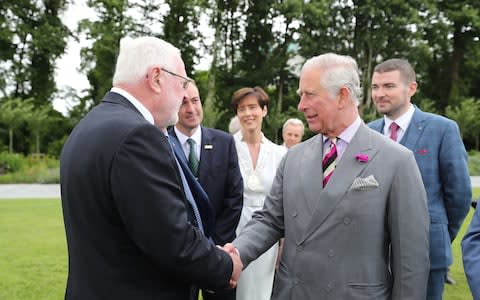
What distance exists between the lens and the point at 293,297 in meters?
2.71

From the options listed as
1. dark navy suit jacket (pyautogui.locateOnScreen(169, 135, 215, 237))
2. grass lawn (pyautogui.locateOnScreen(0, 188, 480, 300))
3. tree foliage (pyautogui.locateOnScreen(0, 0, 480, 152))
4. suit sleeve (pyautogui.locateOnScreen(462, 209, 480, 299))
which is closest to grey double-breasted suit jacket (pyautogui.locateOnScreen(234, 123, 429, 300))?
suit sleeve (pyautogui.locateOnScreen(462, 209, 480, 299))

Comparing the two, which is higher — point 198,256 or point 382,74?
point 382,74

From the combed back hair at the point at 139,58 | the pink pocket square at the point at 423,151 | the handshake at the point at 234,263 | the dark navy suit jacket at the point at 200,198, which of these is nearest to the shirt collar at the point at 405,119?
the pink pocket square at the point at 423,151

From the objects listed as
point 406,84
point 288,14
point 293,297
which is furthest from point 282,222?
point 288,14

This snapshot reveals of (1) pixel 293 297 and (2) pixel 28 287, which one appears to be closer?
(1) pixel 293 297

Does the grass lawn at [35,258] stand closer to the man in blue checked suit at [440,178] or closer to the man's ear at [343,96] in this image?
the man in blue checked suit at [440,178]

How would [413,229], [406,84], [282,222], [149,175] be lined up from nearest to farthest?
[149,175]
[413,229]
[282,222]
[406,84]

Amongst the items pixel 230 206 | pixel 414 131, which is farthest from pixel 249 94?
pixel 414 131

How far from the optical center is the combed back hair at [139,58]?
238cm

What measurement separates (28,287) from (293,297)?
5.12m

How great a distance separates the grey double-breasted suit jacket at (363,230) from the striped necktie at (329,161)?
0.04 m

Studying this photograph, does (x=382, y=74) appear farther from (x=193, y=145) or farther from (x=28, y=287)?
(x=28, y=287)

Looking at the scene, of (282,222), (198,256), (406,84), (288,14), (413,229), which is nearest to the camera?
(198,256)

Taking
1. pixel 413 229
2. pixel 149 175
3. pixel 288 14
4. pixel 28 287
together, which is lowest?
pixel 28 287
